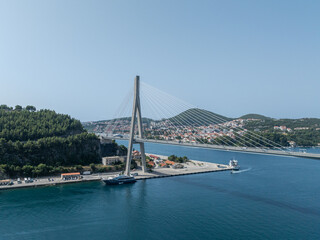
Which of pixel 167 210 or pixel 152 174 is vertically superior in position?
pixel 152 174

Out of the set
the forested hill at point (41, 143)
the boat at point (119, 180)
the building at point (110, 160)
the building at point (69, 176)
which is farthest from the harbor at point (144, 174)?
the forested hill at point (41, 143)

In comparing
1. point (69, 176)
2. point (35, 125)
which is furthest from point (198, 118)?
point (35, 125)

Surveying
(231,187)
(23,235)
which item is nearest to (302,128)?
(231,187)

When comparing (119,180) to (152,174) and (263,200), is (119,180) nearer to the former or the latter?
(152,174)

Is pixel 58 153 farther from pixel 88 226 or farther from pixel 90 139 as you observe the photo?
pixel 88 226

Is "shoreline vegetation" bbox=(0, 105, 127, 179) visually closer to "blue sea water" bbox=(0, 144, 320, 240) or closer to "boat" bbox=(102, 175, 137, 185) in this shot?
"blue sea water" bbox=(0, 144, 320, 240)

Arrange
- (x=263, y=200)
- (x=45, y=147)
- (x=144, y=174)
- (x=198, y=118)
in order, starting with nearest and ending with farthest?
(x=263, y=200), (x=144, y=174), (x=45, y=147), (x=198, y=118)
